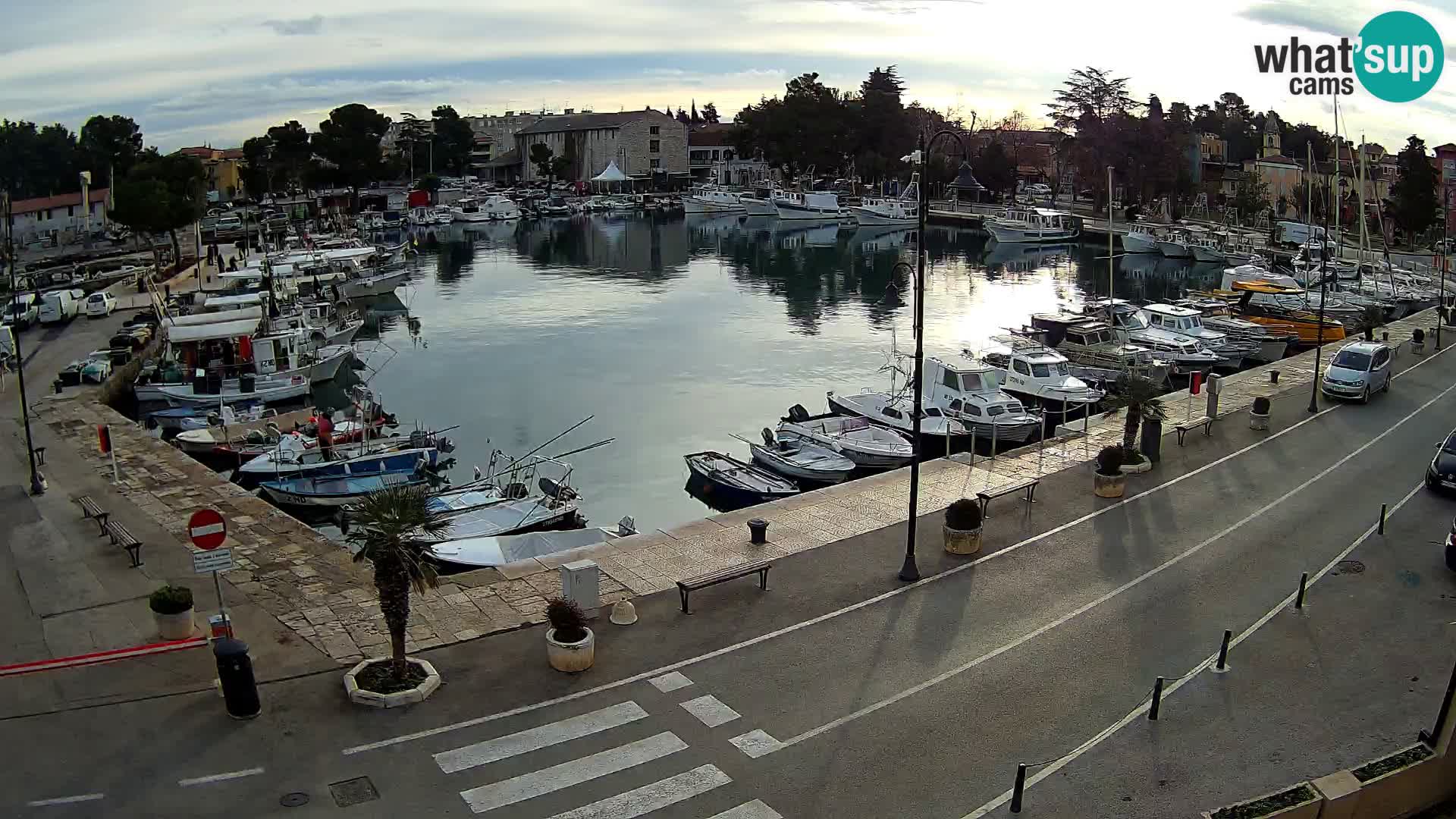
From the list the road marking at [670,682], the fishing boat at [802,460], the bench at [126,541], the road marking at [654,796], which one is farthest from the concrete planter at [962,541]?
the bench at [126,541]

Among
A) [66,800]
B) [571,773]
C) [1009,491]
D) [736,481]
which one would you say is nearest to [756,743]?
[571,773]

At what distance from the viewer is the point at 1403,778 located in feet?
40.5

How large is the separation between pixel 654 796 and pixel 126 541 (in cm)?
1307

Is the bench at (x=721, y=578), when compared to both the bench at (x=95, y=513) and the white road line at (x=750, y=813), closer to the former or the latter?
the white road line at (x=750, y=813)

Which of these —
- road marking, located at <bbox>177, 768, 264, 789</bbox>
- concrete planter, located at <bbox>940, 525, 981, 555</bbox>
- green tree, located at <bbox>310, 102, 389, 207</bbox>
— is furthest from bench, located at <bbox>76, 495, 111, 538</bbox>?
green tree, located at <bbox>310, 102, 389, 207</bbox>

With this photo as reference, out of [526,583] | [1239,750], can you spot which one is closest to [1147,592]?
[1239,750]

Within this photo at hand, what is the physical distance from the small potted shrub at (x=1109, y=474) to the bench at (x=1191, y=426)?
5417 millimetres

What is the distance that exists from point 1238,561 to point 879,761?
10.3m

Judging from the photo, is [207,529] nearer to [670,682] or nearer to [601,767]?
[601,767]

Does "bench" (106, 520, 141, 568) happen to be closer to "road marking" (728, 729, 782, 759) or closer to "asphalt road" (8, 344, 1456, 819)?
"asphalt road" (8, 344, 1456, 819)

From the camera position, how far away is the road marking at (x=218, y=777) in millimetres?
12617

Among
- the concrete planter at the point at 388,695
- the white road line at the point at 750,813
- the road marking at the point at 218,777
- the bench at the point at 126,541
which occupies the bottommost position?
the white road line at the point at 750,813

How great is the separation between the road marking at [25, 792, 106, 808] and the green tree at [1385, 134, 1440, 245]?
283ft

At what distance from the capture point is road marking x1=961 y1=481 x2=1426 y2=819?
41.1 feet
